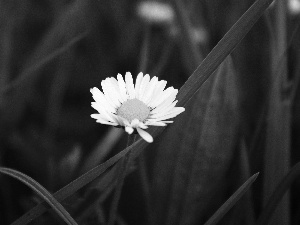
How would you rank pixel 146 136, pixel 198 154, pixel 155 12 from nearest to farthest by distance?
pixel 146 136 < pixel 198 154 < pixel 155 12

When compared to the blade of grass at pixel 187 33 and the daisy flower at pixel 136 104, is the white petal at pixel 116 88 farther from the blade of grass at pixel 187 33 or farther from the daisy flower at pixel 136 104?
the blade of grass at pixel 187 33

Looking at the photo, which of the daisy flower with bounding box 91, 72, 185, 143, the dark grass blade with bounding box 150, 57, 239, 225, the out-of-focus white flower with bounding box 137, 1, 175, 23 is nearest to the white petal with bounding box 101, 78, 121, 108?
the daisy flower with bounding box 91, 72, 185, 143

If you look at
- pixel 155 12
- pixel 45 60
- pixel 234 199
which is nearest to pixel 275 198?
pixel 234 199

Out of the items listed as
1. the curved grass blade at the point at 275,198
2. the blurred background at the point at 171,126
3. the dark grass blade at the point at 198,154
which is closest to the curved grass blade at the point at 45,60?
the blurred background at the point at 171,126

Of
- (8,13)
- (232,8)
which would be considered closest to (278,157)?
(232,8)

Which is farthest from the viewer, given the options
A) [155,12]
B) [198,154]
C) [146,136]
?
[155,12]

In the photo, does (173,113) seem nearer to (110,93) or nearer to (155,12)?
(110,93)
